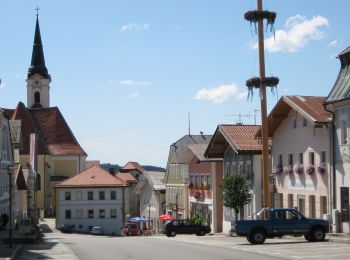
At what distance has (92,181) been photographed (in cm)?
9369

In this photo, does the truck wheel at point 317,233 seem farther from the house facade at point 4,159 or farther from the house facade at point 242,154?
the house facade at point 4,159

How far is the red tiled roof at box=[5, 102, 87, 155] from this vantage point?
4405 inches

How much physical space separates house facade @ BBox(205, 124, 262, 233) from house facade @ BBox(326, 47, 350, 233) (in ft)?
39.7

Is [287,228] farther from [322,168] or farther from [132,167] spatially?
[132,167]

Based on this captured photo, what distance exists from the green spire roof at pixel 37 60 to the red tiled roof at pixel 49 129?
6.39 metres

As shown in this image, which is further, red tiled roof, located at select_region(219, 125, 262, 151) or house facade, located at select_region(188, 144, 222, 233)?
house facade, located at select_region(188, 144, 222, 233)

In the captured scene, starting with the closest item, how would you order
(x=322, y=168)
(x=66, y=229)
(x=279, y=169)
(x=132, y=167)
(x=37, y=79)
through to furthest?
1. (x=322, y=168)
2. (x=279, y=169)
3. (x=66, y=229)
4. (x=37, y=79)
5. (x=132, y=167)

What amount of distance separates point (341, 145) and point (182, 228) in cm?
1791

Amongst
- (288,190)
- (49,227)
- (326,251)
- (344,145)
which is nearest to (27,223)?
(288,190)

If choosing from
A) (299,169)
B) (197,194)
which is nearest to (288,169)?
(299,169)

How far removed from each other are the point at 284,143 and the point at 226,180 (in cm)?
446

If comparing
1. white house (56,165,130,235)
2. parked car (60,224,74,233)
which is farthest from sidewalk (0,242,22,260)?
white house (56,165,130,235)

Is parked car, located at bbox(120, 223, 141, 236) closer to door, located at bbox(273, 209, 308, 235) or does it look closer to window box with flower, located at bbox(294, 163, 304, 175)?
window box with flower, located at bbox(294, 163, 304, 175)

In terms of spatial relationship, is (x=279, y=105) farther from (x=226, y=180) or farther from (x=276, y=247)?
(x=276, y=247)
